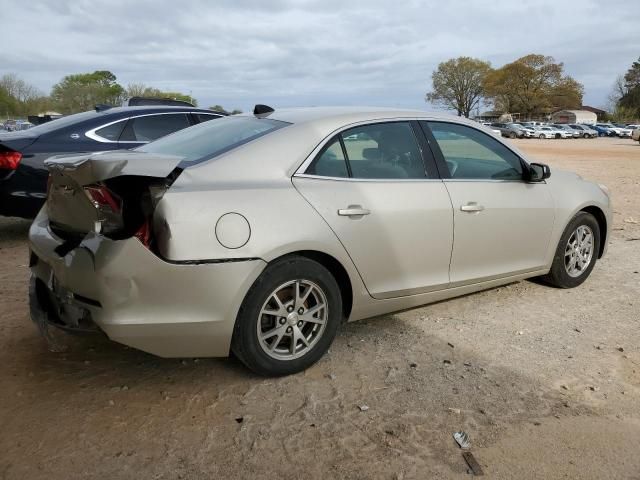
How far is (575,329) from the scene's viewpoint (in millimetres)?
4008

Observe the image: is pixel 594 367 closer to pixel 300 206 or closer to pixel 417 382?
pixel 417 382

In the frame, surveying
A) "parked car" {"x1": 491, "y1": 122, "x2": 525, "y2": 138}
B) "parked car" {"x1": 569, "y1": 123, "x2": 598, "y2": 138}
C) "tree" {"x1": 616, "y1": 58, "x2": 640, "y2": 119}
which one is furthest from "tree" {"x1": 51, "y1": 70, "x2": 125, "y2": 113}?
"tree" {"x1": 616, "y1": 58, "x2": 640, "y2": 119}

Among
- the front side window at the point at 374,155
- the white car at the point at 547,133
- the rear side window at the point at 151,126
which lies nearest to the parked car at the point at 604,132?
the white car at the point at 547,133

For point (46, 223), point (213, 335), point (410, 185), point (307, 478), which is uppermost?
point (410, 185)

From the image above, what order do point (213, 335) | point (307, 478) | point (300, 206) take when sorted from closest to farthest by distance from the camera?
point (307, 478)
point (213, 335)
point (300, 206)

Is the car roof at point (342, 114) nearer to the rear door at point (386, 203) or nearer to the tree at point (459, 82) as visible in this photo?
the rear door at point (386, 203)

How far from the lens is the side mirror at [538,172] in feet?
14.0

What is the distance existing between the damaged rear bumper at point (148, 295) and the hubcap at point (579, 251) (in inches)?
122

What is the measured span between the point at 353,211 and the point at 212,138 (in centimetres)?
101

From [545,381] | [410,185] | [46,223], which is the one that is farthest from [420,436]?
[46,223]

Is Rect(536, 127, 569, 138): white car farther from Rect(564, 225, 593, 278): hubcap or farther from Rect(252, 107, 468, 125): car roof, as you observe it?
Rect(252, 107, 468, 125): car roof

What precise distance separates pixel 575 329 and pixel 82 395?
3.27 metres

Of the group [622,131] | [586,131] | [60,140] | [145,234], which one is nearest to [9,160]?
[60,140]

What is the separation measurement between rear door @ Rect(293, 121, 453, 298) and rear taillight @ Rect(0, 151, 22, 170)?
3.96 meters
